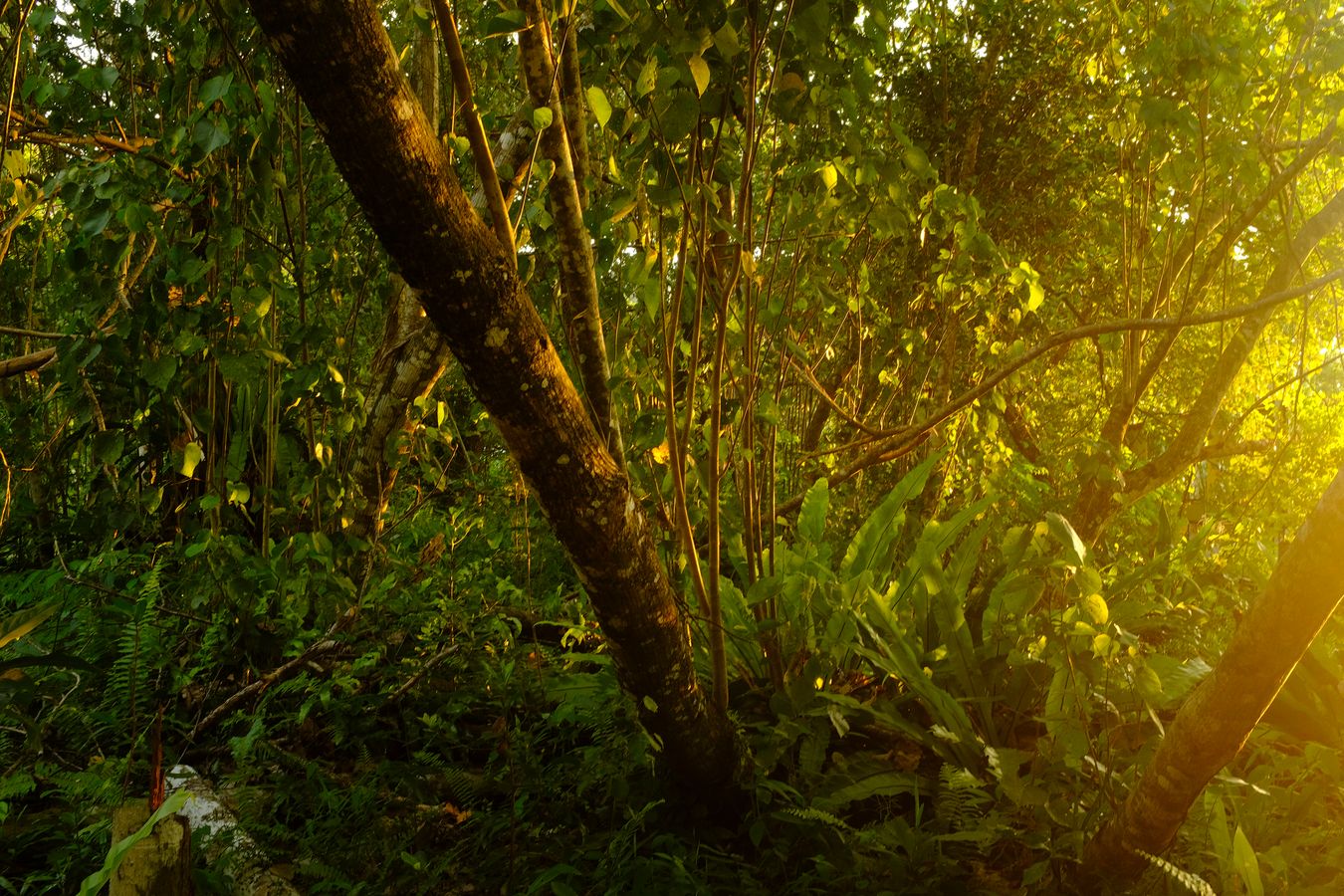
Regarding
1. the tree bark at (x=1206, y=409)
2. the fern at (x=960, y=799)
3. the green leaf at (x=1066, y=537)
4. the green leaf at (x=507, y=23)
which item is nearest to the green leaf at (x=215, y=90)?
the green leaf at (x=507, y=23)

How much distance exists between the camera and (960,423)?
3.56 m

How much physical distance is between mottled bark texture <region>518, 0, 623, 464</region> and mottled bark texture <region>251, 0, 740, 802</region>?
278mm

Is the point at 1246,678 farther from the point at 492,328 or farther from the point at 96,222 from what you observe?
the point at 96,222

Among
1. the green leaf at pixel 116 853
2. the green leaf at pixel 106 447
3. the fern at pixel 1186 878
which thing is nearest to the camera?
the green leaf at pixel 116 853

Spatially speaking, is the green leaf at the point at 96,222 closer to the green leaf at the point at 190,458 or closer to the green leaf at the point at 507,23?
the green leaf at the point at 190,458

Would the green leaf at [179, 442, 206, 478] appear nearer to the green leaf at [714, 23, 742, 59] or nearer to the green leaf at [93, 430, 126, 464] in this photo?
the green leaf at [93, 430, 126, 464]

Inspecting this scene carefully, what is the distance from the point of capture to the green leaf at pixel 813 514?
3.11m

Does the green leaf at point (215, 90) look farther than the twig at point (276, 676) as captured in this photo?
No

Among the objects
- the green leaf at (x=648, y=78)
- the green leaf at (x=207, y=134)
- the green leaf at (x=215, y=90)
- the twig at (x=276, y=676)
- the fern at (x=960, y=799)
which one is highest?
the green leaf at (x=648, y=78)

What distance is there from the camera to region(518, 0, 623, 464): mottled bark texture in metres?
1.68

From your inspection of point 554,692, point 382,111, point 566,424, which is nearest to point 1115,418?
point 554,692

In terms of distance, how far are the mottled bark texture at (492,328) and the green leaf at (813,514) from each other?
116 cm

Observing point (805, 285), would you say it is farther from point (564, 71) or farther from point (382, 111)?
point (382, 111)

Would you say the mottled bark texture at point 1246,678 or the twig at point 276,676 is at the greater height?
the mottled bark texture at point 1246,678
